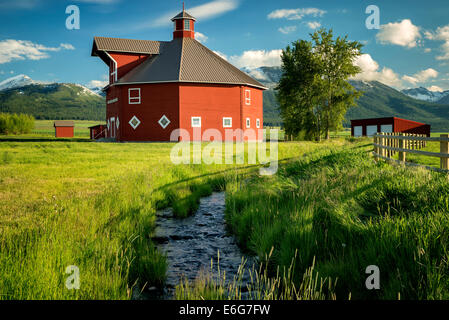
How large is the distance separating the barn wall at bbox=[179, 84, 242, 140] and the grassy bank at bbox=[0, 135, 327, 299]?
51.4ft

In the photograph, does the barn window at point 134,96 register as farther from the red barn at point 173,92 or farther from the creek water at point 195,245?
the creek water at point 195,245

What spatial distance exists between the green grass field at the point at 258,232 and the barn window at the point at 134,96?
64.7ft

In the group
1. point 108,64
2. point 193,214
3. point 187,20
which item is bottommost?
point 193,214

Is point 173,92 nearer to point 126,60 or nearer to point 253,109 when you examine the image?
point 126,60

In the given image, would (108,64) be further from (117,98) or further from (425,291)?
(425,291)

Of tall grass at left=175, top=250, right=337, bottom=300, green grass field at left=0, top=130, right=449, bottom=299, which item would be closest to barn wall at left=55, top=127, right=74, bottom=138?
green grass field at left=0, top=130, right=449, bottom=299

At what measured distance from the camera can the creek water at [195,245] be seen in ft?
15.4

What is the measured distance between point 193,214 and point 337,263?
438cm

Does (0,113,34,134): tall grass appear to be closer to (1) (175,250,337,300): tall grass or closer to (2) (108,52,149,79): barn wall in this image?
(2) (108,52,149,79): barn wall

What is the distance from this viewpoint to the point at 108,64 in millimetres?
34469

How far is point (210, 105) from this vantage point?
29078 millimetres

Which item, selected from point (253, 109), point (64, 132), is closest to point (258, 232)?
point (253, 109)

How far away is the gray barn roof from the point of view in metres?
28.6
